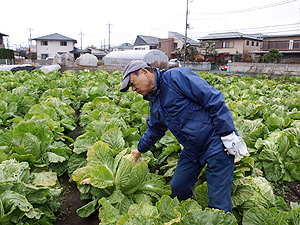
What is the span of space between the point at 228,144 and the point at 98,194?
1661 mm

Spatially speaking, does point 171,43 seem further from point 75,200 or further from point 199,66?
point 75,200

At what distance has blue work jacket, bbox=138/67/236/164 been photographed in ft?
6.83

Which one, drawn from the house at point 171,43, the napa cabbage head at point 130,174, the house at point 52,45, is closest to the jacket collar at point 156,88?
the napa cabbage head at point 130,174

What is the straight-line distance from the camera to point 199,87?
210 centimetres

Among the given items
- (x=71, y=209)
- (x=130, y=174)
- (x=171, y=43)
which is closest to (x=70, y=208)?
(x=71, y=209)

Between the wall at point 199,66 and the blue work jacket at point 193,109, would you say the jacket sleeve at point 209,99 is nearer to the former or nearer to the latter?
the blue work jacket at point 193,109

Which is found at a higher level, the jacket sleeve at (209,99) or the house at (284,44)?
the house at (284,44)

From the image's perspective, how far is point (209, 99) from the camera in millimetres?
2080

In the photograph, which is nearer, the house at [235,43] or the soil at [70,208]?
the soil at [70,208]

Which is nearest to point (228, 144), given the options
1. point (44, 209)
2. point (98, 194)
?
point (98, 194)

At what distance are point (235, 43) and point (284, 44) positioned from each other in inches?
287

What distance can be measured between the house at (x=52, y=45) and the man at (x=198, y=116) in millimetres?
53155

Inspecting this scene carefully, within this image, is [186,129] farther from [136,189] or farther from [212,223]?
[136,189]

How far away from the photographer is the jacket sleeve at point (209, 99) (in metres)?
2.06
